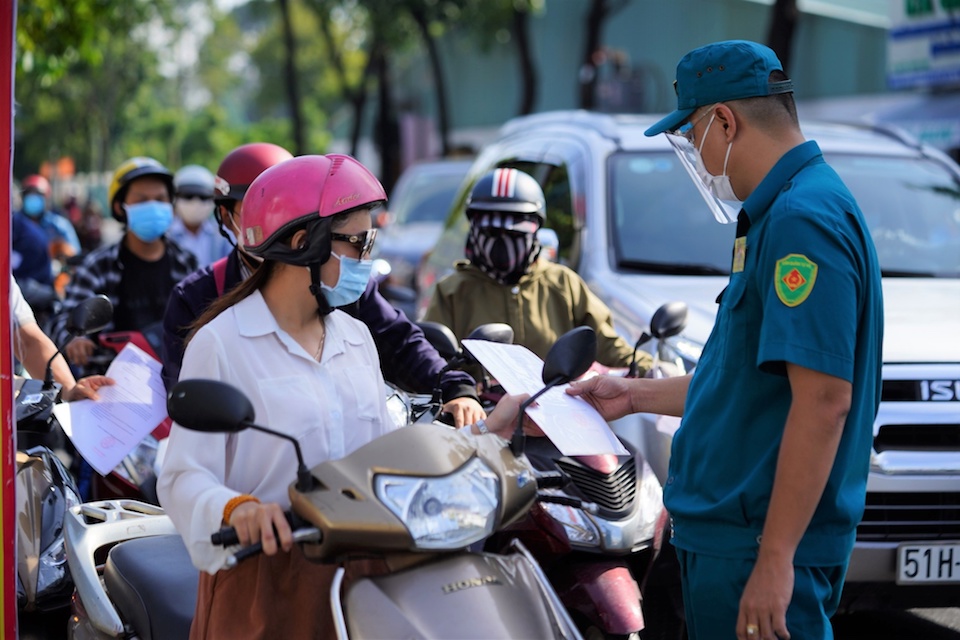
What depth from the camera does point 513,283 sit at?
209 inches

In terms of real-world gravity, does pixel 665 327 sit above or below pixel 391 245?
above

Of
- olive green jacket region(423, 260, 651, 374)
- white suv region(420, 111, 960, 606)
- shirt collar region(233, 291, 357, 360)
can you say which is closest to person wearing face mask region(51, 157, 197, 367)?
white suv region(420, 111, 960, 606)

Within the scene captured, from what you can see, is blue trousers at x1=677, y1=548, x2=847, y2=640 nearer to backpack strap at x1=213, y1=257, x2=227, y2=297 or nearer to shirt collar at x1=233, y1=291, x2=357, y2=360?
shirt collar at x1=233, y1=291, x2=357, y2=360

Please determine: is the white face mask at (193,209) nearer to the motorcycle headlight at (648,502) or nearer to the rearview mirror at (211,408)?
the motorcycle headlight at (648,502)

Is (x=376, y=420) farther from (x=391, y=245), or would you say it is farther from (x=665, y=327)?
(x=391, y=245)

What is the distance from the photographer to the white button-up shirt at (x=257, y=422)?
2543 mm

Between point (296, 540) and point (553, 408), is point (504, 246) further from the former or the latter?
point (296, 540)

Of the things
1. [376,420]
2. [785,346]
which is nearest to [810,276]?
[785,346]

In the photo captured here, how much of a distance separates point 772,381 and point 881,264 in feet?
11.5

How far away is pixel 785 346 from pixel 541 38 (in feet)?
123

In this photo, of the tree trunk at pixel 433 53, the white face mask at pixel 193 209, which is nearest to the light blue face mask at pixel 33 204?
the white face mask at pixel 193 209

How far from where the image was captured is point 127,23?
24422mm

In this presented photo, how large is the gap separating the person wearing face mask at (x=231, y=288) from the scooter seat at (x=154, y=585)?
638 millimetres

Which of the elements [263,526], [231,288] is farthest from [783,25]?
[263,526]
